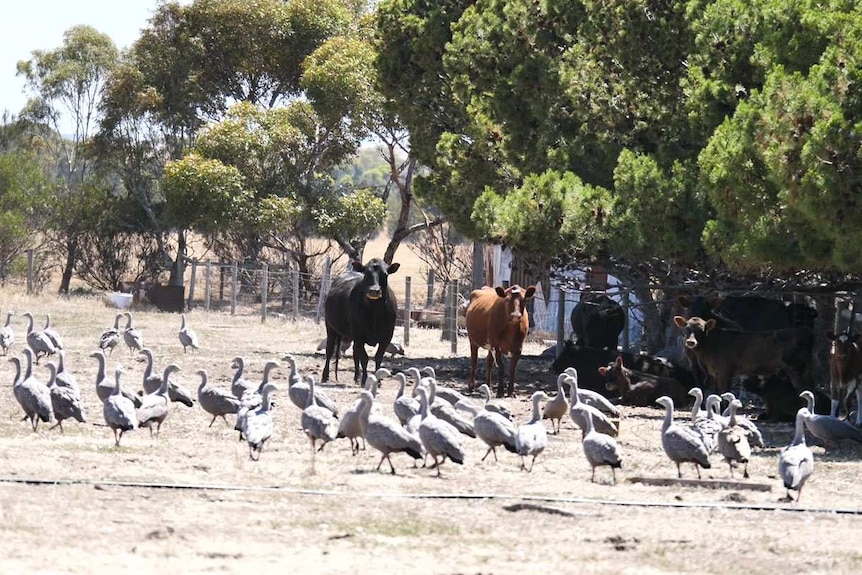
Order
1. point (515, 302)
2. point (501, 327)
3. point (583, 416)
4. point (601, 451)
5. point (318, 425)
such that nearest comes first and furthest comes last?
point (601, 451) < point (318, 425) < point (583, 416) < point (515, 302) < point (501, 327)

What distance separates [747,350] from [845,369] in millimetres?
2121

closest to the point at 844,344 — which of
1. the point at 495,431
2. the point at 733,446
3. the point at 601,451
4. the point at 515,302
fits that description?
the point at 733,446

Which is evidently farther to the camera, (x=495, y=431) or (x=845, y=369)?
(x=845, y=369)

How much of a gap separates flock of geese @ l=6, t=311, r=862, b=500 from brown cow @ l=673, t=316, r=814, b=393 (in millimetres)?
2721

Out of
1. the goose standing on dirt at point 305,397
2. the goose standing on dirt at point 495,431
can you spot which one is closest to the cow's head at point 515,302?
the goose standing on dirt at point 305,397

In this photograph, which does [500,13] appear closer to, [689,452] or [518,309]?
[518,309]

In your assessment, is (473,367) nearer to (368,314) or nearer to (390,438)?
(368,314)

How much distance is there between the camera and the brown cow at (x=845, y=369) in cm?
1762

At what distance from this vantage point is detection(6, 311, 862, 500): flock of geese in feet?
42.2

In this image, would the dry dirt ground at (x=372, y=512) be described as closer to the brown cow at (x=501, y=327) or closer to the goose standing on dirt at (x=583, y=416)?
the goose standing on dirt at (x=583, y=416)

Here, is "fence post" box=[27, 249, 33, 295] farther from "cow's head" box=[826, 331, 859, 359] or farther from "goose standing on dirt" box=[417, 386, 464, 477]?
"goose standing on dirt" box=[417, 386, 464, 477]

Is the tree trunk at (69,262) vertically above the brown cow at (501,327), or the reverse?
the tree trunk at (69,262)

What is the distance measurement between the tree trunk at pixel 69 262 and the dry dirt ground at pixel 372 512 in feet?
112

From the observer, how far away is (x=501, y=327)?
22109 millimetres
